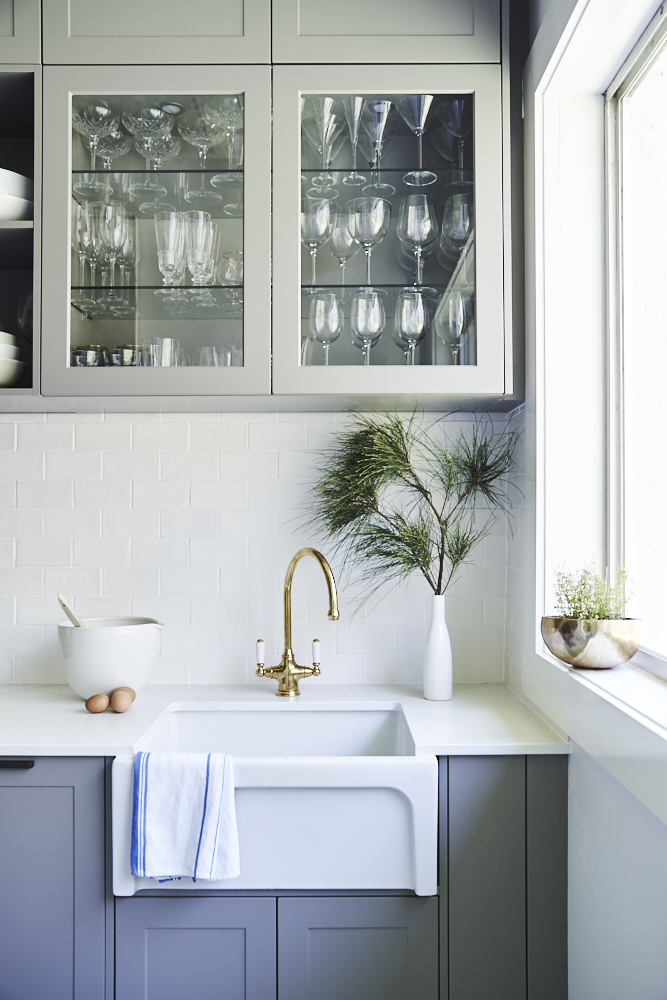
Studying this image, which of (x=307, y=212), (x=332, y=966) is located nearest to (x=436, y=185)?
(x=307, y=212)

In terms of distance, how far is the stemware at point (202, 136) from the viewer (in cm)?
178

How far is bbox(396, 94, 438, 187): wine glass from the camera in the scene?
1769mm

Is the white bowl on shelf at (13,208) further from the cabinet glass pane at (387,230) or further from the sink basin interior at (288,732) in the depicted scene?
the sink basin interior at (288,732)

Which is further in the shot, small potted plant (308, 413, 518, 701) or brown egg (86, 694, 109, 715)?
small potted plant (308, 413, 518, 701)

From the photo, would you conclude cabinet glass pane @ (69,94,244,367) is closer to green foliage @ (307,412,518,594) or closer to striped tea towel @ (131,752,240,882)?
green foliage @ (307,412,518,594)

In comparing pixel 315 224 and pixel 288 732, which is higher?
pixel 315 224

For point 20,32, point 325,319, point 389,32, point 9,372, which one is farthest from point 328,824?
point 20,32

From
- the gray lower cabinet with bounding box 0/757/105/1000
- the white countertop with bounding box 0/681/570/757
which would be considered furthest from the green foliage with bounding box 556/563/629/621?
the gray lower cabinet with bounding box 0/757/105/1000

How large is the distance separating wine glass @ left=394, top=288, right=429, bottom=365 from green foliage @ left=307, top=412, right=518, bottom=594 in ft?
0.96

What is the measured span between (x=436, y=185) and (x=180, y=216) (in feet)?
2.04

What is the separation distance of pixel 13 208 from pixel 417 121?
0.99m

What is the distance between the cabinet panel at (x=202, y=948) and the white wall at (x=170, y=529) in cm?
77

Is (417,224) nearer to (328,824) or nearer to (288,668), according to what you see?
(288,668)

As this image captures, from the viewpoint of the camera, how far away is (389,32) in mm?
1742
